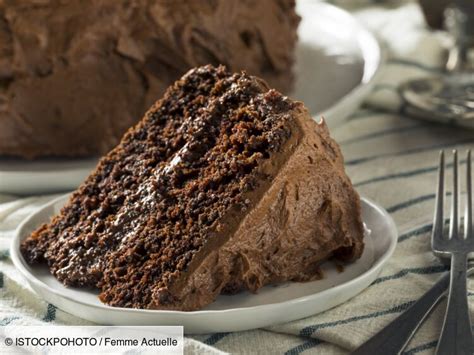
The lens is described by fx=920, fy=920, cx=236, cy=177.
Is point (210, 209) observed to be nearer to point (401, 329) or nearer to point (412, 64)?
point (401, 329)

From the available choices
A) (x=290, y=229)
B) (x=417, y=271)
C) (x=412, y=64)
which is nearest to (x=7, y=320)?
(x=290, y=229)

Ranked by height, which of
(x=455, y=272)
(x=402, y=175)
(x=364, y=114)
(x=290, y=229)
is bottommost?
(x=364, y=114)

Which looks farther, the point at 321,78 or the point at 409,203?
the point at 321,78

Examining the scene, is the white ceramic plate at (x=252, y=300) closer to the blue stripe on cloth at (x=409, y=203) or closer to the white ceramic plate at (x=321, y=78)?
the blue stripe on cloth at (x=409, y=203)

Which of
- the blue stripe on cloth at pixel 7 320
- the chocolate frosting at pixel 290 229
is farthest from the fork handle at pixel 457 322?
the blue stripe on cloth at pixel 7 320

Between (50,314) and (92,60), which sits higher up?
(92,60)

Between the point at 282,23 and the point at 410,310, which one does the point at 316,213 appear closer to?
the point at 410,310

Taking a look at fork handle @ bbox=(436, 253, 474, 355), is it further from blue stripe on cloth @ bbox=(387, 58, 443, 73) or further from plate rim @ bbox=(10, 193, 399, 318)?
blue stripe on cloth @ bbox=(387, 58, 443, 73)
